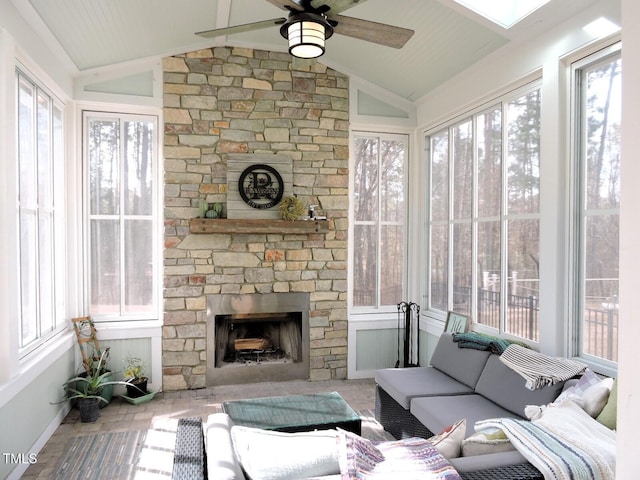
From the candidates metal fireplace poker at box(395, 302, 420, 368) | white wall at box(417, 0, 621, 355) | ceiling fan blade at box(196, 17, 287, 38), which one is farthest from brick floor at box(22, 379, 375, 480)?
ceiling fan blade at box(196, 17, 287, 38)

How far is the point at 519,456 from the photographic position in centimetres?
183

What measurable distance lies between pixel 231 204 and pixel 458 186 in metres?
2.29

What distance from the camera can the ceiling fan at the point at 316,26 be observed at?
2.38 metres

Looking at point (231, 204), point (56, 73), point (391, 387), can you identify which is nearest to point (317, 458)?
point (391, 387)

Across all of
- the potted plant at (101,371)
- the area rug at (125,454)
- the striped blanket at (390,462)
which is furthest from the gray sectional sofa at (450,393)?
the potted plant at (101,371)

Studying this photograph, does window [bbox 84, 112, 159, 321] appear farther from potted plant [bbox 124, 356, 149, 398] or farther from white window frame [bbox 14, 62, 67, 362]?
potted plant [bbox 124, 356, 149, 398]

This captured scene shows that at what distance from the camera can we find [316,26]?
96.1 inches

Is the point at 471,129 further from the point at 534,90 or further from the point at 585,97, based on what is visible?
the point at 585,97

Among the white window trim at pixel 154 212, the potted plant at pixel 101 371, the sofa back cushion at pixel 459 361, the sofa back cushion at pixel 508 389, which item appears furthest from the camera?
the white window trim at pixel 154 212

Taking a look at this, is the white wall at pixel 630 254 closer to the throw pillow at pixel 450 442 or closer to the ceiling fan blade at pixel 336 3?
the throw pillow at pixel 450 442

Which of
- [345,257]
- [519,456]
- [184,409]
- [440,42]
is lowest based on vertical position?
[184,409]

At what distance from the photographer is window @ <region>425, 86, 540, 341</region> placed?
3.55 meters

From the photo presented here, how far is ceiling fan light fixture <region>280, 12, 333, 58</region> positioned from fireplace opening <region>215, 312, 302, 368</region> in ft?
10.2

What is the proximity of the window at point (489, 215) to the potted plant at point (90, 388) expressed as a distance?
→ 327cm
